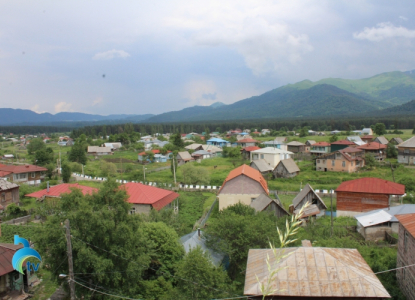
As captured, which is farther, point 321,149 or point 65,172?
point 321,149

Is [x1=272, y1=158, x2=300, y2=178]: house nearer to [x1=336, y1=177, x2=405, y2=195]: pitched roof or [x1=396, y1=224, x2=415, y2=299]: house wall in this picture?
[x1=336, y1=177, x2=405, y2=195]: pitched roof

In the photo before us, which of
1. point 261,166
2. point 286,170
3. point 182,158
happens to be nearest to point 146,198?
point 286,170

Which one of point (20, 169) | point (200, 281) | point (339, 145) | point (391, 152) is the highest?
point (339, 145)

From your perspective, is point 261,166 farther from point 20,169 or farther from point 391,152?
point 20,169

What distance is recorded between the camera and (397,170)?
3809 centimetres

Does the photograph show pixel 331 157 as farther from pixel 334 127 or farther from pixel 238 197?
pixel 334 127

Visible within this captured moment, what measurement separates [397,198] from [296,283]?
79.1 feet

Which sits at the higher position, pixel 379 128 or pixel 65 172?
pixel 379 128

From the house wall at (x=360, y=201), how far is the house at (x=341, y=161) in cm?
1776

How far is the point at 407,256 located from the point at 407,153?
37823mm

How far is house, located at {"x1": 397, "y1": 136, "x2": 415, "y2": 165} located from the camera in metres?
42.1

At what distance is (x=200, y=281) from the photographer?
10422 mm

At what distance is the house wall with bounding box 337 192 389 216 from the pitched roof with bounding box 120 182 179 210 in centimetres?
1328

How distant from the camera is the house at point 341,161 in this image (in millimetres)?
40062
